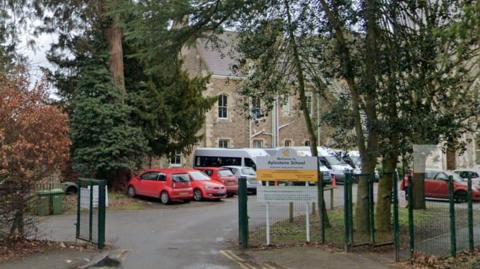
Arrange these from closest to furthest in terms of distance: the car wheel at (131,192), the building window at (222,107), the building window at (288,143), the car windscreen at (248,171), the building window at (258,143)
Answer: the car wheel at (131,192)
the car windscreen at (248,171)
the building window at (222,107)
the building window at (258,143)
the building window at (288,143)

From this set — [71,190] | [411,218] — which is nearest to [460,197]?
[411,218]

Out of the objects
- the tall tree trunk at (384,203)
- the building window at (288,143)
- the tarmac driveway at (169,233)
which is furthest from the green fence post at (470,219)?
the building window at (288,143)

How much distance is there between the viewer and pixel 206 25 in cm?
1753

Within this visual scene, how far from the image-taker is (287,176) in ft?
53.4

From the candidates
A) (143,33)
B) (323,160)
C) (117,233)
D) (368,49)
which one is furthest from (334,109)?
(323,160)

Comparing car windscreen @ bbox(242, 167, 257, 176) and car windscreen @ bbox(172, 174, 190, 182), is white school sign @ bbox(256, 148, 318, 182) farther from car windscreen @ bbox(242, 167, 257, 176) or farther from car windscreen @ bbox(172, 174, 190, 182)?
car windscreen @ bbox(242, 167, 257, 176)

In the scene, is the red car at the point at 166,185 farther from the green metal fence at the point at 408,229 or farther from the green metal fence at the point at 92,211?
the green metal fence at the point at 92,211

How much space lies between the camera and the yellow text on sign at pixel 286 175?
16.2m

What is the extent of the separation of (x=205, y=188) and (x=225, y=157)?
10.9 m

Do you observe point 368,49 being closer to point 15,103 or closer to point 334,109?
point 334,109

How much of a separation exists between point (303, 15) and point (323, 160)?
1052 inches

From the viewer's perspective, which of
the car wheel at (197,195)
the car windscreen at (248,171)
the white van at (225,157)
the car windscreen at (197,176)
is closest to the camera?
the car wheel at (197,195)

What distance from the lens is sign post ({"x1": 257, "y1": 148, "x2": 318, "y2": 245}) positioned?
53.1 ft

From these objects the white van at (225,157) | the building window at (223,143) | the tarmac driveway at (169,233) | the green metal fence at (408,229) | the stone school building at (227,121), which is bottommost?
the tarmac driveway at (169,233)
